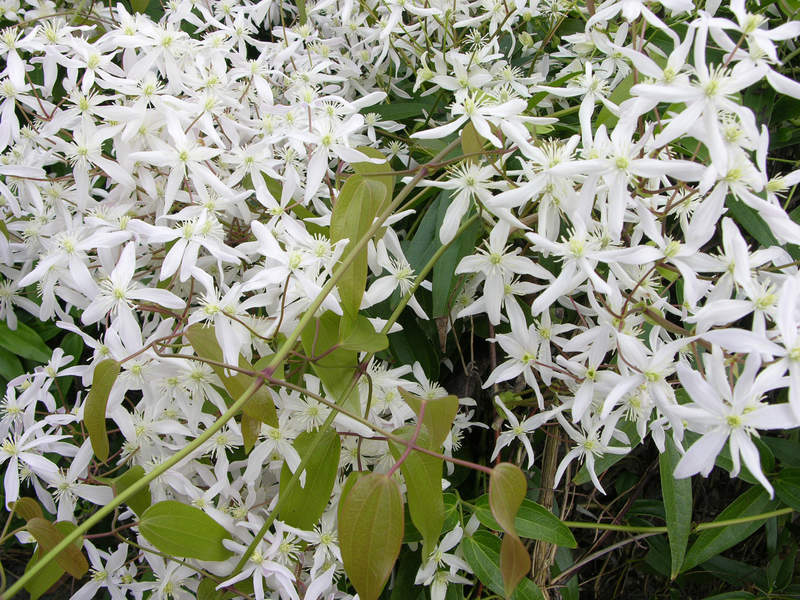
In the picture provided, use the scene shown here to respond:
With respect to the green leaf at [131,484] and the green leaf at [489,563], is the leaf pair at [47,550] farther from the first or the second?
the green leaf at [489,563]

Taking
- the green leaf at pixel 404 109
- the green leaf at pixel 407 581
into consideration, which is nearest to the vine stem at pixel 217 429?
the green leaf at pixel 407 581

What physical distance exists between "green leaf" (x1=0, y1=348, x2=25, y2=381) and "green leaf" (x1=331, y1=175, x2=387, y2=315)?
1.98 feet

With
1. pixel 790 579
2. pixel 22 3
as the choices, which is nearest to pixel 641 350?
pixel 790 579

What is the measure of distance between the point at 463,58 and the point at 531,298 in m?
0.33

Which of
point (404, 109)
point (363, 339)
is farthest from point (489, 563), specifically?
point (404, 109)

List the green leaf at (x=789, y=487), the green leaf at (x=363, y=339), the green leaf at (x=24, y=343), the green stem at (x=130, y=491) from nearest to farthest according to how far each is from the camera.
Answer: the green stem at (x=130, y=491) → the green leaf at (x=363, y=339) → the green leaf at (x=789, y=487) → the green leaf at (x=24, y=343)

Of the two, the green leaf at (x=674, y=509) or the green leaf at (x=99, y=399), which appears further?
the green leaf at (x=674, y=509)

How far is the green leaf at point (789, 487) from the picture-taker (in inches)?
31.4

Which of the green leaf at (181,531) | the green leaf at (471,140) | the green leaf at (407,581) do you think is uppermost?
the green leaf at (471,140)

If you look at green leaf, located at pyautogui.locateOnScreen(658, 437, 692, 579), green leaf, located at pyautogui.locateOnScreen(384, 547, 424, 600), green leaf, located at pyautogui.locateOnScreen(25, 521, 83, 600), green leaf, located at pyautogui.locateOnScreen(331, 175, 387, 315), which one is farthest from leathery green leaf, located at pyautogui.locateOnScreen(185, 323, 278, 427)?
green leaf, located at pyautogui.locateOnScreen(658, 437, 692, 579)

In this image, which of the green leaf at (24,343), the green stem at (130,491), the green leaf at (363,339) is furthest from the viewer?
the green leaf at (24,343)

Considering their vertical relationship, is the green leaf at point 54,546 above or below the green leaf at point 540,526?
above

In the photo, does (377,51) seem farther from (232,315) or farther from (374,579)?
(374,579)

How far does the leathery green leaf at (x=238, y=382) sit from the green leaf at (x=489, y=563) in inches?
11.5
